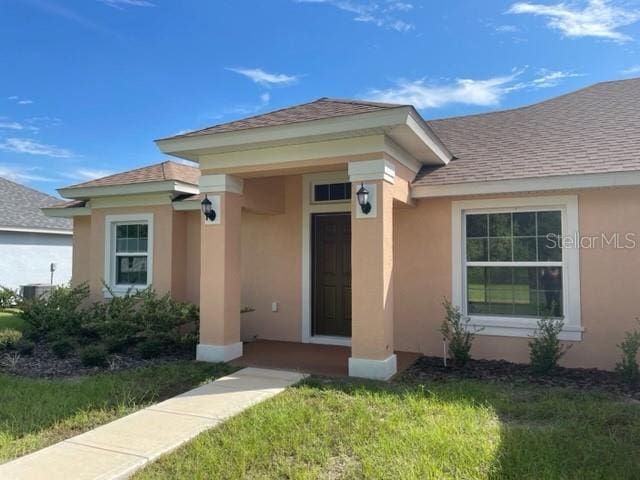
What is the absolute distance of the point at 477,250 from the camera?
23.4 feet

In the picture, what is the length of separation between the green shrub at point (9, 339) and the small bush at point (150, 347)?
9.01 ft

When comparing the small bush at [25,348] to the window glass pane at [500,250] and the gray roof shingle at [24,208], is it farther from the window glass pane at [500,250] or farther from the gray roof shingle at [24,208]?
the gray roof shingle at [24,208]

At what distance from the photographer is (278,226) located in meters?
8.62

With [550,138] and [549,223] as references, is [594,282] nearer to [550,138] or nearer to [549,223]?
[549,223]

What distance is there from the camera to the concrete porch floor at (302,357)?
21.2 ft

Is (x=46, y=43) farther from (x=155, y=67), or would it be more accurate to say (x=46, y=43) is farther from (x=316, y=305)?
(x=316, y=305)

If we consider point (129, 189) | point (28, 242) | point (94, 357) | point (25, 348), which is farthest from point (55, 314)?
point (28, 242)

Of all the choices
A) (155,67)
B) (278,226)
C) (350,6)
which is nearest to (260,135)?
(278,226)

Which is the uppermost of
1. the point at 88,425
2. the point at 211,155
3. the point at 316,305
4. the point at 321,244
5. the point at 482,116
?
the point at 482,116

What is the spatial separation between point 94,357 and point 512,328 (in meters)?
6.56

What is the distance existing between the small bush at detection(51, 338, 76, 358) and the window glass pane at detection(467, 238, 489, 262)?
23.2 ft

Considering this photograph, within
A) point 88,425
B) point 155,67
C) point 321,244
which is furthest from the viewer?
point 155,67

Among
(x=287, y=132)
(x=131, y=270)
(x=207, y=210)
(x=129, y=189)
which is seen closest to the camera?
(x=287, y=132)

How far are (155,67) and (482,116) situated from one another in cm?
1045
